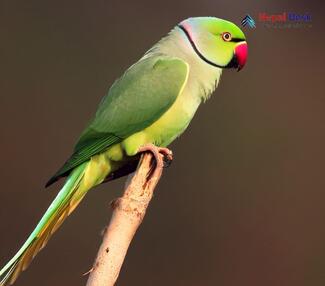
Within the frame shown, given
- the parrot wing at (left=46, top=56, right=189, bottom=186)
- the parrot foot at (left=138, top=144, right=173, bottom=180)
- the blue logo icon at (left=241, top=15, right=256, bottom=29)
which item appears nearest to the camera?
the parrot foot at (left=138, top=144, right=173, bottom=180)

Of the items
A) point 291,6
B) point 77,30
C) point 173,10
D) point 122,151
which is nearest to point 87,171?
point 122,151

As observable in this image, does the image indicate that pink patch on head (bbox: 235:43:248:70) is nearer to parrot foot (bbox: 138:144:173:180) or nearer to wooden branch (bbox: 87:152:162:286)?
parrot foot (bbox: 138:144:173:180)

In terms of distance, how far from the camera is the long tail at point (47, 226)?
108 cm

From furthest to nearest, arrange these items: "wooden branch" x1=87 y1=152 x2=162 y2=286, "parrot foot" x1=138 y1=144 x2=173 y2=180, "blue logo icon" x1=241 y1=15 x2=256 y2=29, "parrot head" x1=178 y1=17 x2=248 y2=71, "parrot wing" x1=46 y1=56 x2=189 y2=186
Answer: "blue logo icon" x1=241 y1=15 x2=256 y2=29 → "parrot head" x1=178 y1=17 x2=248 y2=71 → "parrot wing" x1=46 y1=56 x2=189 y2=186 → "parrot foot" x1=138 y1=144 x2=173 y2=180 → "wooden branch" x1=87 y1=152 x2=162 y2=286

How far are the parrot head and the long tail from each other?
0.46 meters

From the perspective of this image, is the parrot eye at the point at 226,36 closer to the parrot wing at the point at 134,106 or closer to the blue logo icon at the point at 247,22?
the parrot wing at the point at 134,106

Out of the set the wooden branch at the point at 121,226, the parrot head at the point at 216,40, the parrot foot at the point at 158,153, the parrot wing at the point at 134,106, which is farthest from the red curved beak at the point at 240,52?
the wooden branch at the point at 121,226

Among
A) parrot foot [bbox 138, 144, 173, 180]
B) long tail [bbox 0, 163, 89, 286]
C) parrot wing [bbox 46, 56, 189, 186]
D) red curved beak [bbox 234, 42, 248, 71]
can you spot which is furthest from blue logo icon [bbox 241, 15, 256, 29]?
long tail [bbox 0, 163, 89, 286]

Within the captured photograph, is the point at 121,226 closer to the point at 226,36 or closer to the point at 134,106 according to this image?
the point at 134,106

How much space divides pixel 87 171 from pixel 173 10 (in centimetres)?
93

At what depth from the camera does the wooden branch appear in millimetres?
1022

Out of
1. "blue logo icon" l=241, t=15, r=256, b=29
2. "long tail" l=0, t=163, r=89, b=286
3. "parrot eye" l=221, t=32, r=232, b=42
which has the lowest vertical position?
"blue logo icon" l=241, t=15, r=256, b=29

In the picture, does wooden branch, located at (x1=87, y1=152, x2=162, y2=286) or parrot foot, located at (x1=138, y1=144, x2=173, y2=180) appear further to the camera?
parrot foot, located at (x1=138, y1=144, x2=173, y2=180)

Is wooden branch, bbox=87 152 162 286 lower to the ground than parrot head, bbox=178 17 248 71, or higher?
lower
